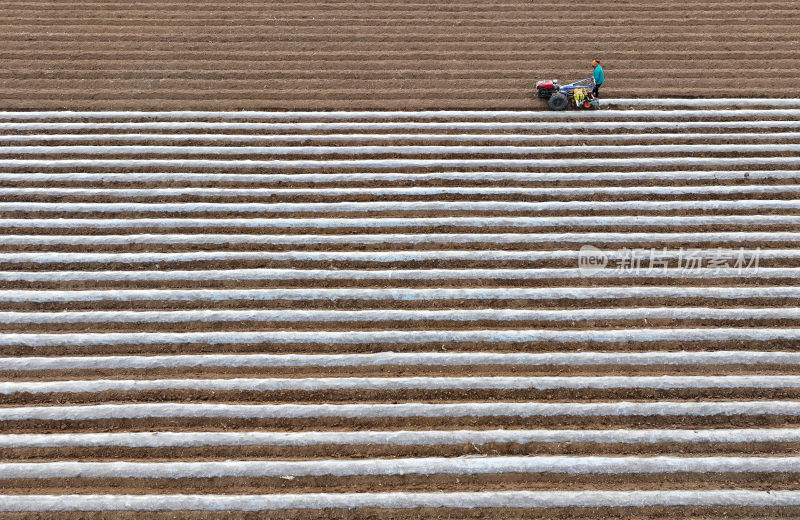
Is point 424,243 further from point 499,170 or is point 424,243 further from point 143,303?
point 143,303

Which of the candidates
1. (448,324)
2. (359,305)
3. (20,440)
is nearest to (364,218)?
(359,305)

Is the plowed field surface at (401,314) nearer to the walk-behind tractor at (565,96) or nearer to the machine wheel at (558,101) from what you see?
the walk-behind tractor at (565,96)

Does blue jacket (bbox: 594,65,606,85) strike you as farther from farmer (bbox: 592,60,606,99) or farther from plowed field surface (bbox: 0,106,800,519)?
plowed field surface (bbox: 0,106,800,519)

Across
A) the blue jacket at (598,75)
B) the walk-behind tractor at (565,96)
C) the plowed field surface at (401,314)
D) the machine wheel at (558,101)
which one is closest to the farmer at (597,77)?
the blue jacket at (598,75)

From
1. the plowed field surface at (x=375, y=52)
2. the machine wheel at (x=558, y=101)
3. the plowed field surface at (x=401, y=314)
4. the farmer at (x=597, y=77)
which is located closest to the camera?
the plowed field surface at (x=401, y=314)

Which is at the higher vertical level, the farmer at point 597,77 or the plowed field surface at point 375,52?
the plowed field surface at point 375,52

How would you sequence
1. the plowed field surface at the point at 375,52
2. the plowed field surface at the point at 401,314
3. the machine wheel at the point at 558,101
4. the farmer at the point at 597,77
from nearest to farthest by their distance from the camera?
the plowed field surface at the point at 401,314 → the farmer at the point at 597,77 → the machine wheel at the point at 558,101 → the plowed field surface at the point at 375,52

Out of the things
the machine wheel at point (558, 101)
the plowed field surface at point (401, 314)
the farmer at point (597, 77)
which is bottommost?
the plowed field surface at point (401, 314)
